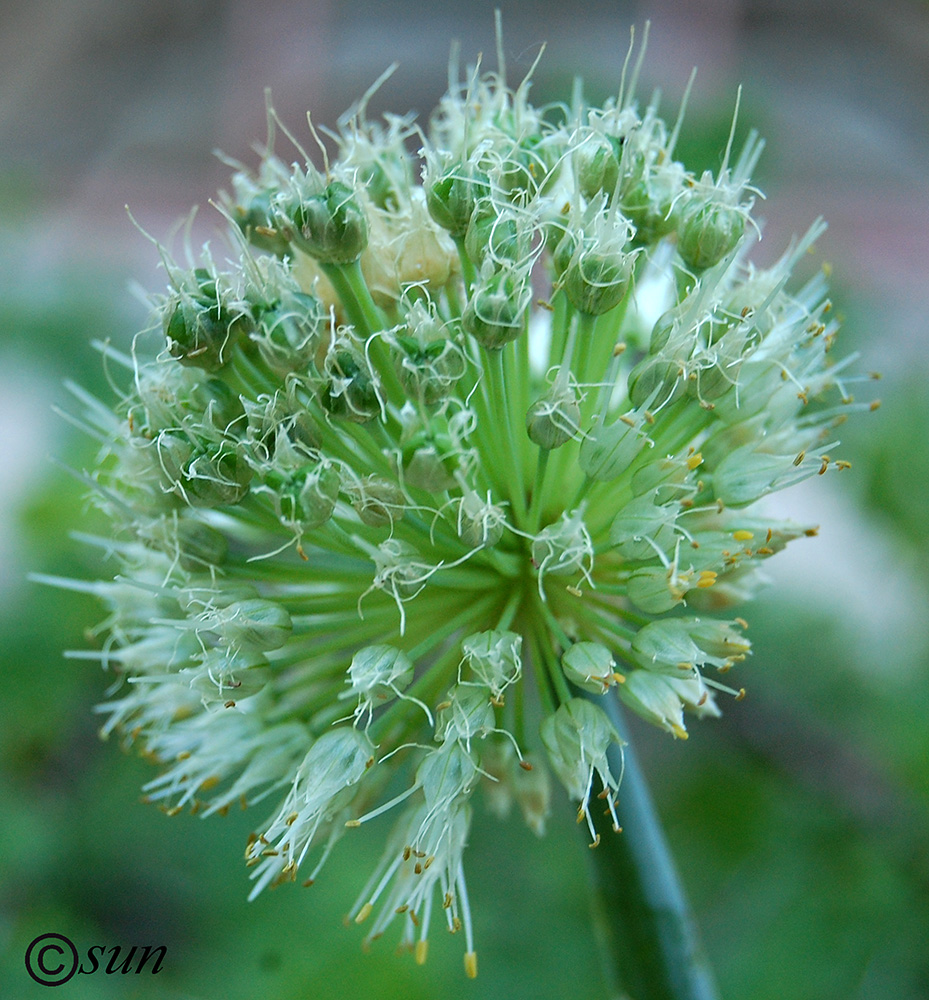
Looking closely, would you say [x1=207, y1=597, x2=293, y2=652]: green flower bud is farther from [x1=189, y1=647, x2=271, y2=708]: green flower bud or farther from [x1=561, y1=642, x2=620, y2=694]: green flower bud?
[x1=561, y1=642, x2=620, y2=694]: green flower bud

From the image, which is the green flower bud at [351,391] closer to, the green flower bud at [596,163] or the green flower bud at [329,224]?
the green flower bud at [329,224]

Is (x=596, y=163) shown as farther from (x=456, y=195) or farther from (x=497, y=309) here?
(x=497, y=309)

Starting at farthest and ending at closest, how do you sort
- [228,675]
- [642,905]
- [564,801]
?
[564,801] → [642,905] → [228,675]

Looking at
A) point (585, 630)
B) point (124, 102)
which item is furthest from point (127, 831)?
point (124, 102)

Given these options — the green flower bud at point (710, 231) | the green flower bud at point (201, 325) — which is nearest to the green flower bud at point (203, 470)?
the green flower bud at point (201, 325)

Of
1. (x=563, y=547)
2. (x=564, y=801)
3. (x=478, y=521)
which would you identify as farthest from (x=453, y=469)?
(x=564, y=801)

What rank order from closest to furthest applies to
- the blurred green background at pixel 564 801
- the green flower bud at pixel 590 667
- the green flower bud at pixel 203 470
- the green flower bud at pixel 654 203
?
the green flower bud at pixel 590 667, the green flower bud at pixel 203 470, the green flower bud at pixel 654 203, the blurred green background at pixel 564 801

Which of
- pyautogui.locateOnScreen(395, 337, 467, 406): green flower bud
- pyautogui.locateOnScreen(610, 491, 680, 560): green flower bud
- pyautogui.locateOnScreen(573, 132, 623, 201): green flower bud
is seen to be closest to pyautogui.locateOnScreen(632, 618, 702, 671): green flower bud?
pyautogui.locateOnScreen(610, 491, 680, 560): green flower bud
